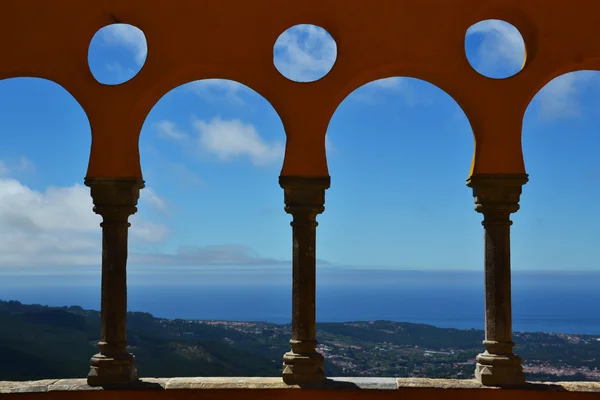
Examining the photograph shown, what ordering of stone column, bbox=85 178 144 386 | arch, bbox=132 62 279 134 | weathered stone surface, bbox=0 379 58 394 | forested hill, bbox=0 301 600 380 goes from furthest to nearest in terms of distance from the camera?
forested hill, bbox=0 301 600 380 → arch, bbox=132 62 279 134 → stone column, bbox=85 178 144 386 → weathered stone surface, bbox=0 379 58 394

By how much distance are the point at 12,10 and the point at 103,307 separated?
125 inches

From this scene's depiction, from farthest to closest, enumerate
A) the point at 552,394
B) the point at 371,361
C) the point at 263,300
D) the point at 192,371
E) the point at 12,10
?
the point at 263,300, the point at 192,371, the point at 371,361, the point at 12,10, the point at 552,394

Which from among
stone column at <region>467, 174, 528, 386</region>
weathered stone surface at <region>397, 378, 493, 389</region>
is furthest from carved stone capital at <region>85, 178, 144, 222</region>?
stone column at <region>467, 174, 528, 386</region>

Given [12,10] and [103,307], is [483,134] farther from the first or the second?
[12,10]

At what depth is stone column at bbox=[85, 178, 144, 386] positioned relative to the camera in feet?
25.7

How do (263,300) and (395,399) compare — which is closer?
(395,399)

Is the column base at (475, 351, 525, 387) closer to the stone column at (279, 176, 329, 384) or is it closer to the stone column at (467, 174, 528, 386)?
the stone column at (467, 174, 528, 386)

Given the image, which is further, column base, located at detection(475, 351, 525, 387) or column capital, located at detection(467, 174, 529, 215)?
column capital, located at detection(467, 174, 529, 215)

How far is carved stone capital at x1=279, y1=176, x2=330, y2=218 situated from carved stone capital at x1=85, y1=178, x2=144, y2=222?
60.1 inches

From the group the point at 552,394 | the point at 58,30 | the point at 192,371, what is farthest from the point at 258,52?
the point at 192,371

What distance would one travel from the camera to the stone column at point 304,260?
7832 mm

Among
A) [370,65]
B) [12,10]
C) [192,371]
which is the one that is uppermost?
[12,10]

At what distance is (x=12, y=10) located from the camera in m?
8.05

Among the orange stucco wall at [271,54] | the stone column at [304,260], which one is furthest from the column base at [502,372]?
the orange stucco wall at [271,54]
